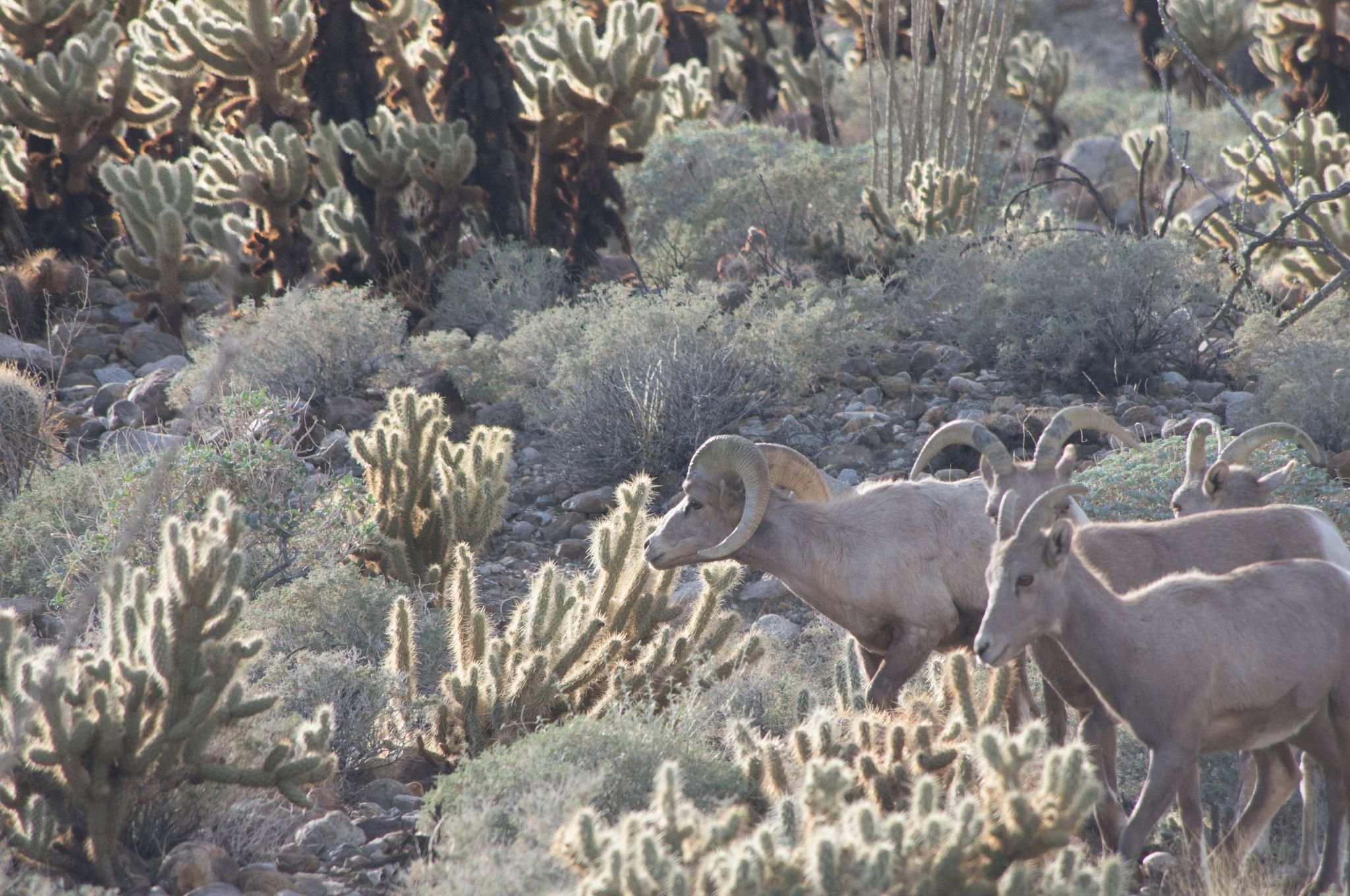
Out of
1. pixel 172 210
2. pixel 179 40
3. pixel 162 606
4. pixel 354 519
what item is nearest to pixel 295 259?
pixel 172 210

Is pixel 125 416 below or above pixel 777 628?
above

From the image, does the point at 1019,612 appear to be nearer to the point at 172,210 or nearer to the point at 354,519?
the point at 354,519

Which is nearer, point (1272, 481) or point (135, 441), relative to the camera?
point (1272, 481)

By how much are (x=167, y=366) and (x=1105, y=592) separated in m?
9.61

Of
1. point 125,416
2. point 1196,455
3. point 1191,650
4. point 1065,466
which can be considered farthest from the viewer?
point 125,416

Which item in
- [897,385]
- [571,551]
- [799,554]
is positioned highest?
[799,554]

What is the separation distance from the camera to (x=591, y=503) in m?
9.41

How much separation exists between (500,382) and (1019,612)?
7173 mm

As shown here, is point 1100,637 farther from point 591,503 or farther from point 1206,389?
point 1206,389

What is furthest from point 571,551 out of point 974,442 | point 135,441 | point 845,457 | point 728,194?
point 728,194

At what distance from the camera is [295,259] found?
12.8m

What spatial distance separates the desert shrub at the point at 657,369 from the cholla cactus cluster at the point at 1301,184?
417cm

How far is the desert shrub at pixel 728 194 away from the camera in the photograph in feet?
46.1

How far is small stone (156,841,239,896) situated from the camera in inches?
173
